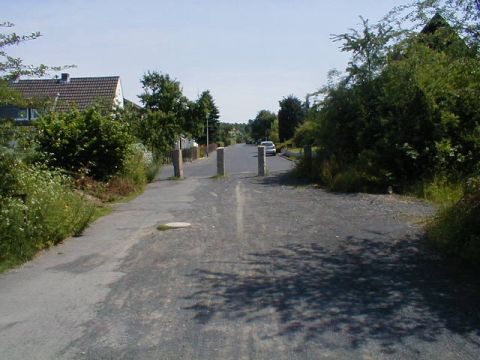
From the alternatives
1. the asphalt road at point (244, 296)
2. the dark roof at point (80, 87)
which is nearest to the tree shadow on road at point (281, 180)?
the asphalt road at point (244, 296)

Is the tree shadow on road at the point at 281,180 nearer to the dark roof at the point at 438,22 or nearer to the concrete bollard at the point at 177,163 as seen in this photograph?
the concrete bollard at the point at 177,163

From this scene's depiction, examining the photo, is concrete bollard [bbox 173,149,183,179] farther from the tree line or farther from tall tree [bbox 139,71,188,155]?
tall tree [bbox 139,71,188,155]

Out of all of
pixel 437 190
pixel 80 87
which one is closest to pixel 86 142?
pixel 437 190

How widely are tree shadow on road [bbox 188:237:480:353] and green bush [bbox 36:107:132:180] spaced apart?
1061 cm

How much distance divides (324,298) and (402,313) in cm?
87

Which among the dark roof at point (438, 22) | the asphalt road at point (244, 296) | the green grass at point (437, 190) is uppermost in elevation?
the dark roof at point (438, 22)

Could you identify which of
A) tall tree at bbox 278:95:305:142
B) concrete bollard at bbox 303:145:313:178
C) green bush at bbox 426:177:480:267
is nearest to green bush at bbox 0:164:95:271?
green bush at bbox 426:177:480:267

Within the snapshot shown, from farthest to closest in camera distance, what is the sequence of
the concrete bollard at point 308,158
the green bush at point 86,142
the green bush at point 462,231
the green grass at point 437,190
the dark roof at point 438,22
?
the concrete bollard at point 308,158 → the green bush at point 86,142 → the green grass at point 437,190 → the dark roof at point 438,22 → the green bush at point 462,231

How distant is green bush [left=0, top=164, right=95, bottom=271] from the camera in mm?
8016

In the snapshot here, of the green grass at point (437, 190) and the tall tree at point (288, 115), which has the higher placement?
the tall tree at point (288, 115)

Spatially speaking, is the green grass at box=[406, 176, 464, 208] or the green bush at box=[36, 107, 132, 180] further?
the green bush at box=[36, 107, 132, 180]

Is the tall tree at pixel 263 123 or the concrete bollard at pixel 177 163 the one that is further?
the tall tree at pixel 263 123

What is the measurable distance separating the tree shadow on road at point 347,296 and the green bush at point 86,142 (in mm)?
10606

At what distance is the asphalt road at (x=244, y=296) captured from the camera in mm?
4734
